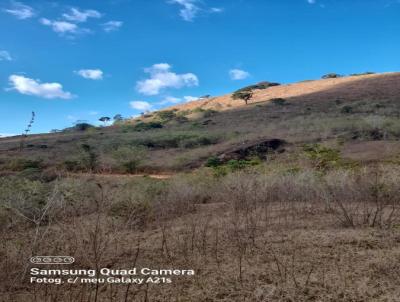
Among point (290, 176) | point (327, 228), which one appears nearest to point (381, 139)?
point (290, 176)

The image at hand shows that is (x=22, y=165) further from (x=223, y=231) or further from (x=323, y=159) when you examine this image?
(x=223, y=231)

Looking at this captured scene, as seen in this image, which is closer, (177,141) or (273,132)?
(273,132)

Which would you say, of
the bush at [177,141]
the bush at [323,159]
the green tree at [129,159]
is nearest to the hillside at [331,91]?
the bush at [177,141]

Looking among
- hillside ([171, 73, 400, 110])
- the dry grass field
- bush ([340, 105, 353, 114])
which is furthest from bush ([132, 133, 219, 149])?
hillside ([171, 73, 400, 110])

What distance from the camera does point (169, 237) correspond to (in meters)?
7.22

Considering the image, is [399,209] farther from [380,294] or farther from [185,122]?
[185,122]

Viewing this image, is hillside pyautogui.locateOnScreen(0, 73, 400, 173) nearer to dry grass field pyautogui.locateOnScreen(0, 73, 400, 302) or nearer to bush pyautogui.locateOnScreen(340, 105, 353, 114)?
bush pyautogui.locateOnScreen(340, 105, 353, 114)

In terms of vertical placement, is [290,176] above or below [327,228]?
above

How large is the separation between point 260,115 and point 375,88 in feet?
63.6

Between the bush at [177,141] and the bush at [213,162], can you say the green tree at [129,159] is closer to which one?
the bush at [213,162]

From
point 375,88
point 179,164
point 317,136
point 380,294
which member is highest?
point 375,88

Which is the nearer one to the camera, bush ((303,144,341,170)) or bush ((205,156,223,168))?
bush ((303,144,341,170))

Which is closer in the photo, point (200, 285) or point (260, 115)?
point (200, 285)

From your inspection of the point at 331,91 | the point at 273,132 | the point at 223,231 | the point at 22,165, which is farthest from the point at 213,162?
the point at 331,91
